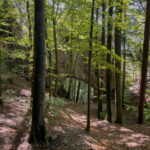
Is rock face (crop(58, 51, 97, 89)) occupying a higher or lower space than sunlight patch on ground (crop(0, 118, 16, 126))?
higher

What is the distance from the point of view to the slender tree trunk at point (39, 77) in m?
3.87

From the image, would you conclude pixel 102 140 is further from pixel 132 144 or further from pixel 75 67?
pixel 75 67

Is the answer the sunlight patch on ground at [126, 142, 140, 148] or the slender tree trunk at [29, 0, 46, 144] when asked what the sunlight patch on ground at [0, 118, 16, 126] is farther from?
the sunlight patch on ground at [126, 142, 140, 148]

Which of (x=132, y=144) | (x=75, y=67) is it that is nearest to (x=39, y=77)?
(x=132, y=144)

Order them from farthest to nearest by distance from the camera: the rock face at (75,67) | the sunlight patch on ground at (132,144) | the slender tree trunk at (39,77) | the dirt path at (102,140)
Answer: the rock face at (75,67) < the sunlight patch on ground at (132,144) < the dirt path at (102,140) < the slender tree trunk at (39,77)

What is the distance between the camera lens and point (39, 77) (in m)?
3.92

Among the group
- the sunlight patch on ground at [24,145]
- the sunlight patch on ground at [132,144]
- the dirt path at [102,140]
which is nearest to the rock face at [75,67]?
the dirt path at [102,140]

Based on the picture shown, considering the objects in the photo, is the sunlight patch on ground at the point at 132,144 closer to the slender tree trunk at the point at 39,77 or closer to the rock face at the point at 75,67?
the slender tree trunk at the point at 39,77

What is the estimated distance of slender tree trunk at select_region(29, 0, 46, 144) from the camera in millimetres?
3873

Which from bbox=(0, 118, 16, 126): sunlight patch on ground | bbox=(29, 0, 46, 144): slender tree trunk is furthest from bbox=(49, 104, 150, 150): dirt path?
bbox=(0, 118, 16, 126): sunlight patch on ground

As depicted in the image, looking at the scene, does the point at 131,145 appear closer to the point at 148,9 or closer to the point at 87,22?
the point at 87,22

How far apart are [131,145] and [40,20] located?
19.3ft

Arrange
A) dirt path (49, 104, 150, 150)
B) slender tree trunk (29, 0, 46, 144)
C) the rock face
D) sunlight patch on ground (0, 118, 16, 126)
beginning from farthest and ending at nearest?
the rock face → sunlight patch on ground (0, 118, 16, 126) → dirt path (49, 104, 150, 150) → slender tree trunk (29, 0, 46, 144)

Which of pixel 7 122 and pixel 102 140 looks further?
pixel 102 140
